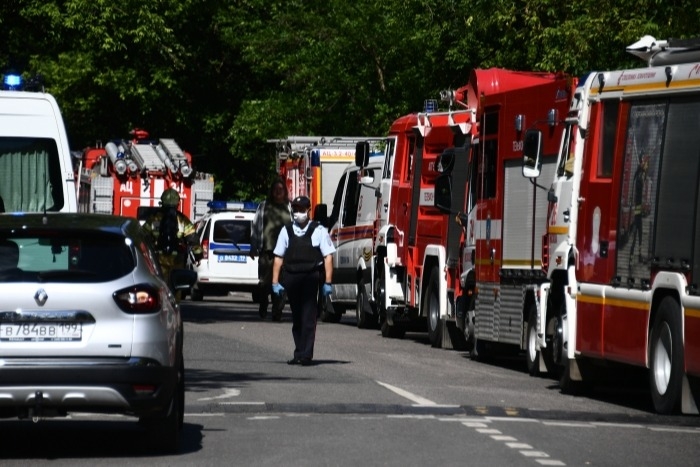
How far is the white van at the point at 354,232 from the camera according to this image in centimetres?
2831

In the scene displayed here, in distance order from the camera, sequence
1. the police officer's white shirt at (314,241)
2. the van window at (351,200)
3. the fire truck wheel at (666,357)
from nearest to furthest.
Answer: the fire truck wheel at (666,357)
the police officer's white shirt at (314,241)
the van window at (351,200)

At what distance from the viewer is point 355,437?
42.0 ft

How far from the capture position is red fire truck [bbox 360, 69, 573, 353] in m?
19.6

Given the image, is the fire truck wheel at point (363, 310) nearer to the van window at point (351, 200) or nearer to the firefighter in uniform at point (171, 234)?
the van window at point (351, 200)

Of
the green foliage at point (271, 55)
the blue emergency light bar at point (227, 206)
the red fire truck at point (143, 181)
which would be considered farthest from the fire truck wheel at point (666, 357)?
the red fire truck at point (143, 181)

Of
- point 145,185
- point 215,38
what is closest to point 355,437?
point 145,185

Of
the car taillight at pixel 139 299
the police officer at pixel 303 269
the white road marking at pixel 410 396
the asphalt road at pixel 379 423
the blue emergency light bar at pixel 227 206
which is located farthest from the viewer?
the blue emergency light bar at pixel 227 206

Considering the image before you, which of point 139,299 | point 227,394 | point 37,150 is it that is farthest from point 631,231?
point 37,150

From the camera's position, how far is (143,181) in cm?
4459

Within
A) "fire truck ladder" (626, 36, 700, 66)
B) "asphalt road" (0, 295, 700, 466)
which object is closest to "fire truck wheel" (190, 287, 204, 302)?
"asphalt road" (0, 295, 700, 466)

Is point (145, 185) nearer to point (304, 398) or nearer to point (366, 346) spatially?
point (366, 346)

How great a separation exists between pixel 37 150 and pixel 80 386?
23.1ft

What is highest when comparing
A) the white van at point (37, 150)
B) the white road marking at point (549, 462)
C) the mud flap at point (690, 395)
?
the white van at point (37, 150)

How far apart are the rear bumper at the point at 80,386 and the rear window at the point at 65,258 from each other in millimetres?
533
